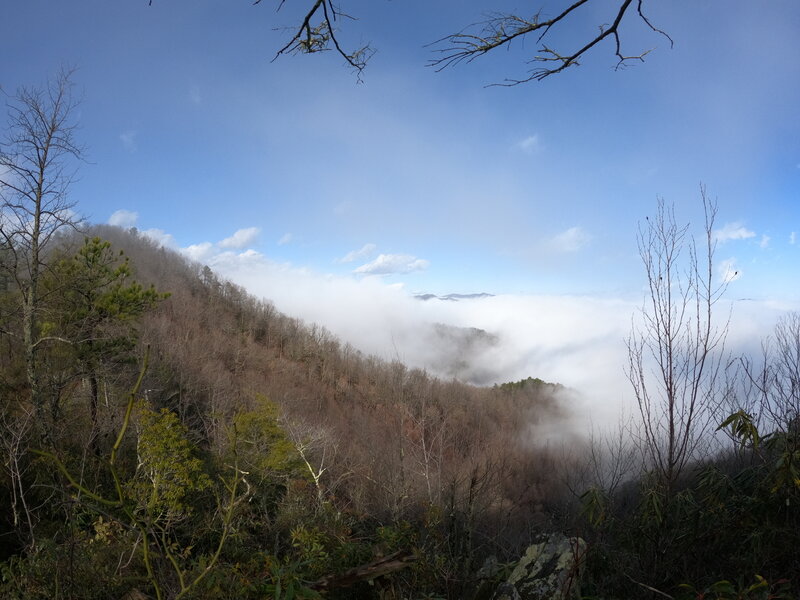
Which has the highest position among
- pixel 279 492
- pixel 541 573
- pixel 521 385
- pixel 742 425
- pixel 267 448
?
pixel 521 385

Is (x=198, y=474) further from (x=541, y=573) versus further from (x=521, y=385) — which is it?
(x=521, y=385)

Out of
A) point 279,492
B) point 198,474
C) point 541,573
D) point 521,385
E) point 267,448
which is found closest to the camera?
point 541,573

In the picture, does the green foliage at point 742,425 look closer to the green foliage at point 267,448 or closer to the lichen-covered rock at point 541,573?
the lichen-covered rock at point 541,573

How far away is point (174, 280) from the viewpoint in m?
62.0

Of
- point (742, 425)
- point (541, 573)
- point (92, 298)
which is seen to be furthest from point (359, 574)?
point (92, 298)

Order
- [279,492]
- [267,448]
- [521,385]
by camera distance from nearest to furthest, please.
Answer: [267,448], [279,492], [521,385]

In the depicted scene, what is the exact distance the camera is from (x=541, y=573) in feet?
10.9

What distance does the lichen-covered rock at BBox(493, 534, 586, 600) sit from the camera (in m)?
3.15

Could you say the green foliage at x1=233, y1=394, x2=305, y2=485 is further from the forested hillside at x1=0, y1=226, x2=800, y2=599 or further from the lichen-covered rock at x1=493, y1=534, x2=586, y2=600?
the lichen-covered rock at x1=493, y1=534, x2=586, y2=600

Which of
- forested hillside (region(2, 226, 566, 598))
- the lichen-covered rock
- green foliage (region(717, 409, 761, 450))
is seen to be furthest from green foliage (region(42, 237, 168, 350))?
green foliage (region(717, 409, 761, 450))

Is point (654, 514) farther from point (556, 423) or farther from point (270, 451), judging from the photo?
point (556, 423)

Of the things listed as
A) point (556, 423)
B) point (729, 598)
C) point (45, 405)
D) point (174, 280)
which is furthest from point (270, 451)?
point (174, 280)

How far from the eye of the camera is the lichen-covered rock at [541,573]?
10.3 ft

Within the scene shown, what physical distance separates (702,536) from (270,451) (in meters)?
12.9
